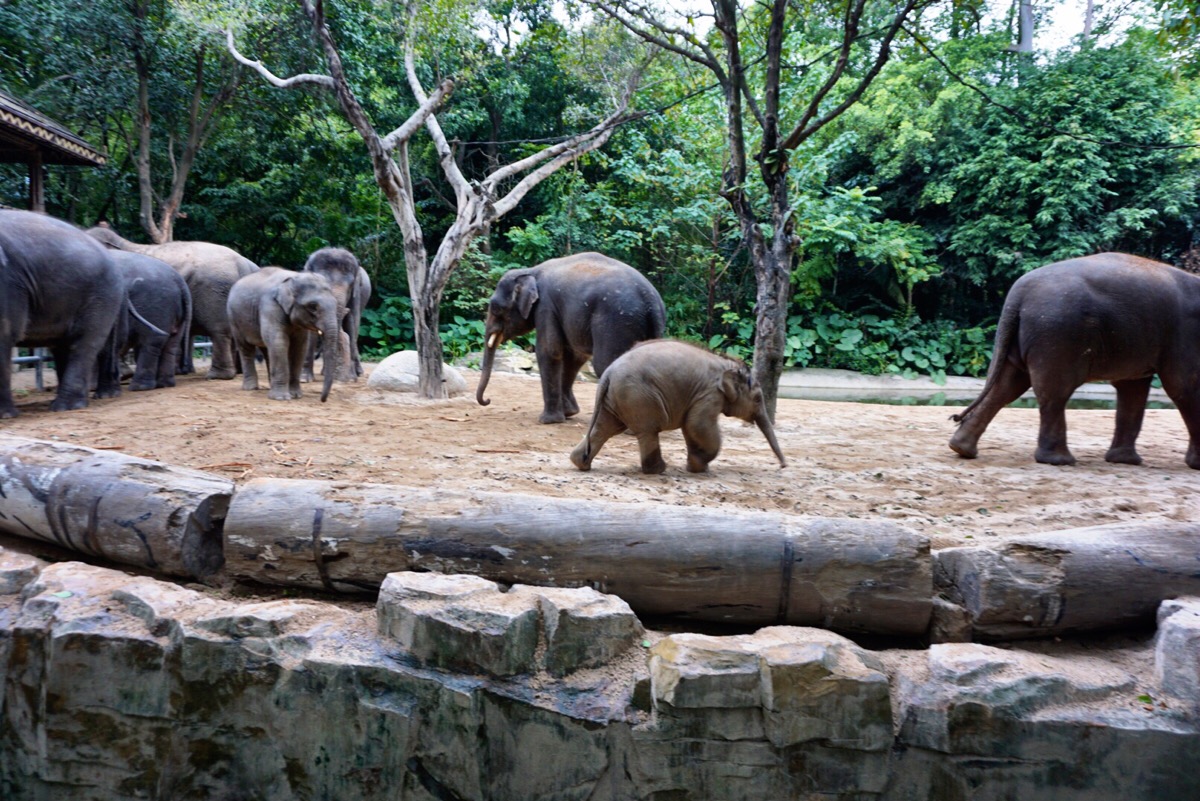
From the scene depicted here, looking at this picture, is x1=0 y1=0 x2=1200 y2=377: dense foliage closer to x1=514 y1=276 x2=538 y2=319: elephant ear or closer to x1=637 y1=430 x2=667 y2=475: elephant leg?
x1=514 y1=276 x2=538 y2=319: elephant ear

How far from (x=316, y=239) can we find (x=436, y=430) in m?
12.1

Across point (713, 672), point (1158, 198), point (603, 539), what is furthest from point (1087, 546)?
point (1158, 198)

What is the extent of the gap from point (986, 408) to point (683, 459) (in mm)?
2229

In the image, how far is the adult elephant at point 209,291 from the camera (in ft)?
35.9

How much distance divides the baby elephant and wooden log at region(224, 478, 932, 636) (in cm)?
169

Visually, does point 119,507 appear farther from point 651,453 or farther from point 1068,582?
point 1068,582

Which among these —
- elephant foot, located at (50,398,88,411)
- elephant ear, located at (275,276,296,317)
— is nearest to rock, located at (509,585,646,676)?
elephant foot, located at (50,398,88,411)

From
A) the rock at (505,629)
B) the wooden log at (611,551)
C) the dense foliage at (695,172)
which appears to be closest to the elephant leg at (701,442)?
the wooden log at (611,551)

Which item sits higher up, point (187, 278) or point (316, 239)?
point (316, 239)

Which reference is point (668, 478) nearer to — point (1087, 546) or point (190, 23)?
point (1087, 546)

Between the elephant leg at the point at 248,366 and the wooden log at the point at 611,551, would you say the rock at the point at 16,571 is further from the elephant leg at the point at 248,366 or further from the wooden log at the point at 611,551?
the elephant leg at the point at 248,366

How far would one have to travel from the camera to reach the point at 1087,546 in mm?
3279

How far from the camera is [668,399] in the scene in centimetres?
530

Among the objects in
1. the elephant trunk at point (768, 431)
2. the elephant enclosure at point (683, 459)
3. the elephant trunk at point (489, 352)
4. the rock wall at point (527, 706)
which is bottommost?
the rock wall at point (527, 706)
